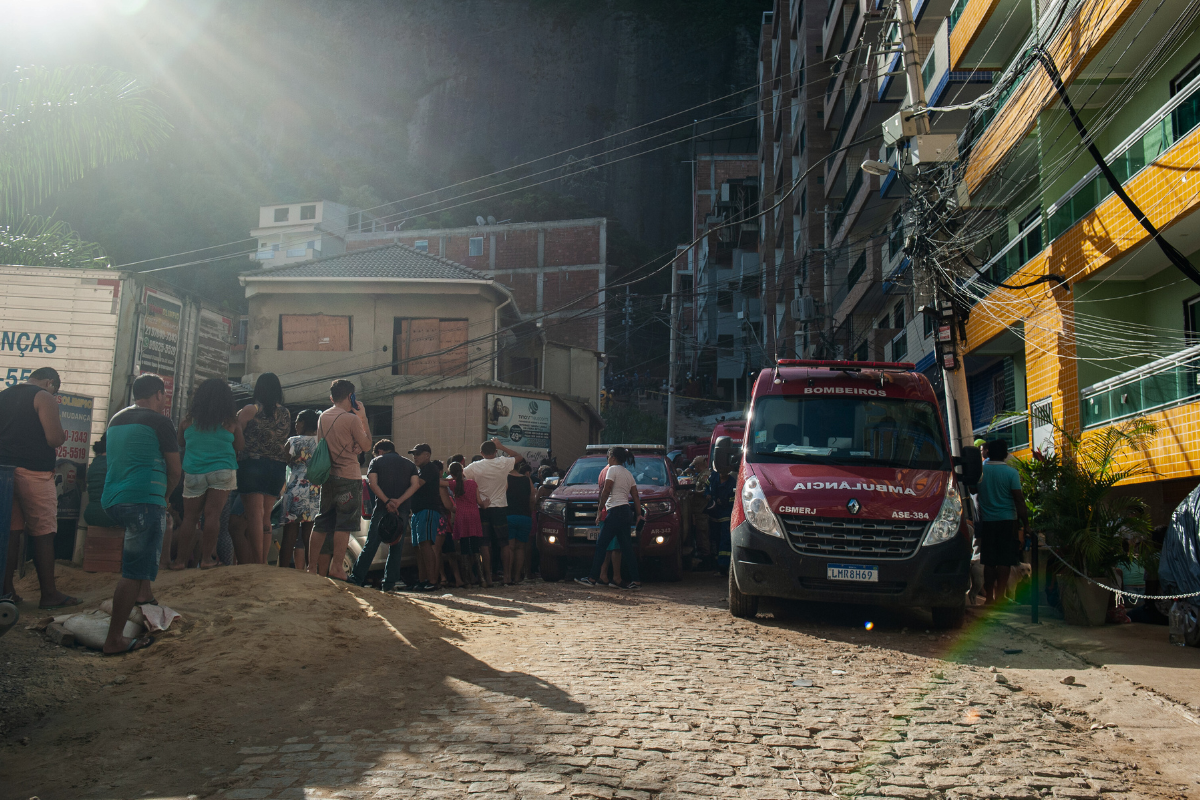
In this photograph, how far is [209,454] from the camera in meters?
7.75

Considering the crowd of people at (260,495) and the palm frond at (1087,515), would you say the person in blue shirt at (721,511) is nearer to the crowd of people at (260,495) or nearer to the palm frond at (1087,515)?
the crowd of people at (260,495)

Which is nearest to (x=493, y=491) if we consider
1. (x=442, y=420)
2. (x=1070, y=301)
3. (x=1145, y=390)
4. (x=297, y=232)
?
(x=1145, y=390)

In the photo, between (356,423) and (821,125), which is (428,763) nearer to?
(356,423)

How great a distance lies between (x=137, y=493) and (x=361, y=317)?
24.9 metres

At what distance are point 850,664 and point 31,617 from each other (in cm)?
625

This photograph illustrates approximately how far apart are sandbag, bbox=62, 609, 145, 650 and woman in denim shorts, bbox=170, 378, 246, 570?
186cm

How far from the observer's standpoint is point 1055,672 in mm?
6504

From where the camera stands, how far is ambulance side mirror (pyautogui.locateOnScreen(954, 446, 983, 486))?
28.3ft

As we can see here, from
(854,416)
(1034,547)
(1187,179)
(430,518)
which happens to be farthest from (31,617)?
(1187,179)

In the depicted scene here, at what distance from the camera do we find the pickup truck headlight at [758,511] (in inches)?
322

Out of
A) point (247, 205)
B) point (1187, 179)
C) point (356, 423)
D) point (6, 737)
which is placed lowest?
point (6, 737)

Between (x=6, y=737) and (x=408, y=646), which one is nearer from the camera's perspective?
(x=6, y=737)

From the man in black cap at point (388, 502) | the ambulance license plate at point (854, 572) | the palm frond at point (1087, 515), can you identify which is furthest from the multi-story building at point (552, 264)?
the ambulance license plate at point (854, 572)

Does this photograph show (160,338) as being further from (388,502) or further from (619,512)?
(619,512)
